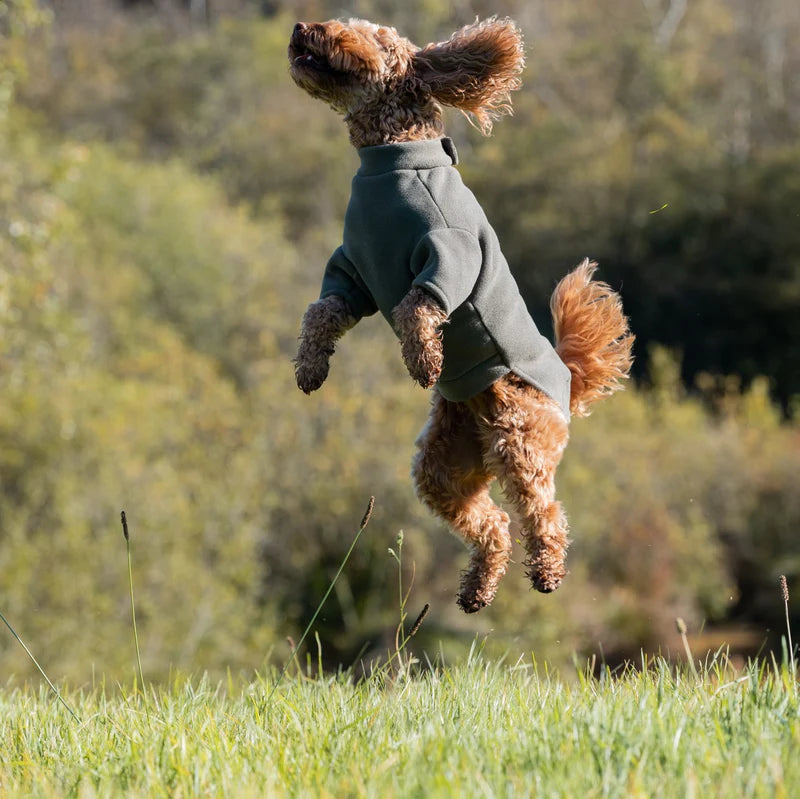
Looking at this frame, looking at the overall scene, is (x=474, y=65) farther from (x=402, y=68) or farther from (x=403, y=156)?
(x=403, y=156)

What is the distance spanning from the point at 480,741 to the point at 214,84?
127ft

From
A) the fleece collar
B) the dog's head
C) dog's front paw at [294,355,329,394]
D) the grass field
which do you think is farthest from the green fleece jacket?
the grass field

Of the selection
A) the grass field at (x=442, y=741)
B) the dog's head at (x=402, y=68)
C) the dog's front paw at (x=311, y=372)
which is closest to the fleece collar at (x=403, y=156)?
the dog's head at (x=402, y=68)

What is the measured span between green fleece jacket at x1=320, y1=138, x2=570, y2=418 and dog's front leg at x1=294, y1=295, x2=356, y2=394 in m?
0.09

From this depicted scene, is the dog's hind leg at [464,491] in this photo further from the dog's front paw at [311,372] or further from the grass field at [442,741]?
the dog's front paw at [311,372]

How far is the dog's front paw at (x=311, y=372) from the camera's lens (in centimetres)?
349

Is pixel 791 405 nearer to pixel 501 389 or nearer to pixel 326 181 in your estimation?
pixel 326 181

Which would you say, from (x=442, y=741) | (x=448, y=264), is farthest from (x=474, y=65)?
(x=442, y=741)

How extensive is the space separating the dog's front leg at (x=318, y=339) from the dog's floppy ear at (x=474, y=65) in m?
0.77

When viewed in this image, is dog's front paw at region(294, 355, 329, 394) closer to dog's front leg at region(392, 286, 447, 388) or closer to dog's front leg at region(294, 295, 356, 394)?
dog's front leg at region(294, 295, 356, 394)

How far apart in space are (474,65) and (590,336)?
1060 mm

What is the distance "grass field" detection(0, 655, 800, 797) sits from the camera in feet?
9.01

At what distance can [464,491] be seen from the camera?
3.86 m

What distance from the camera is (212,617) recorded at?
21.6m
